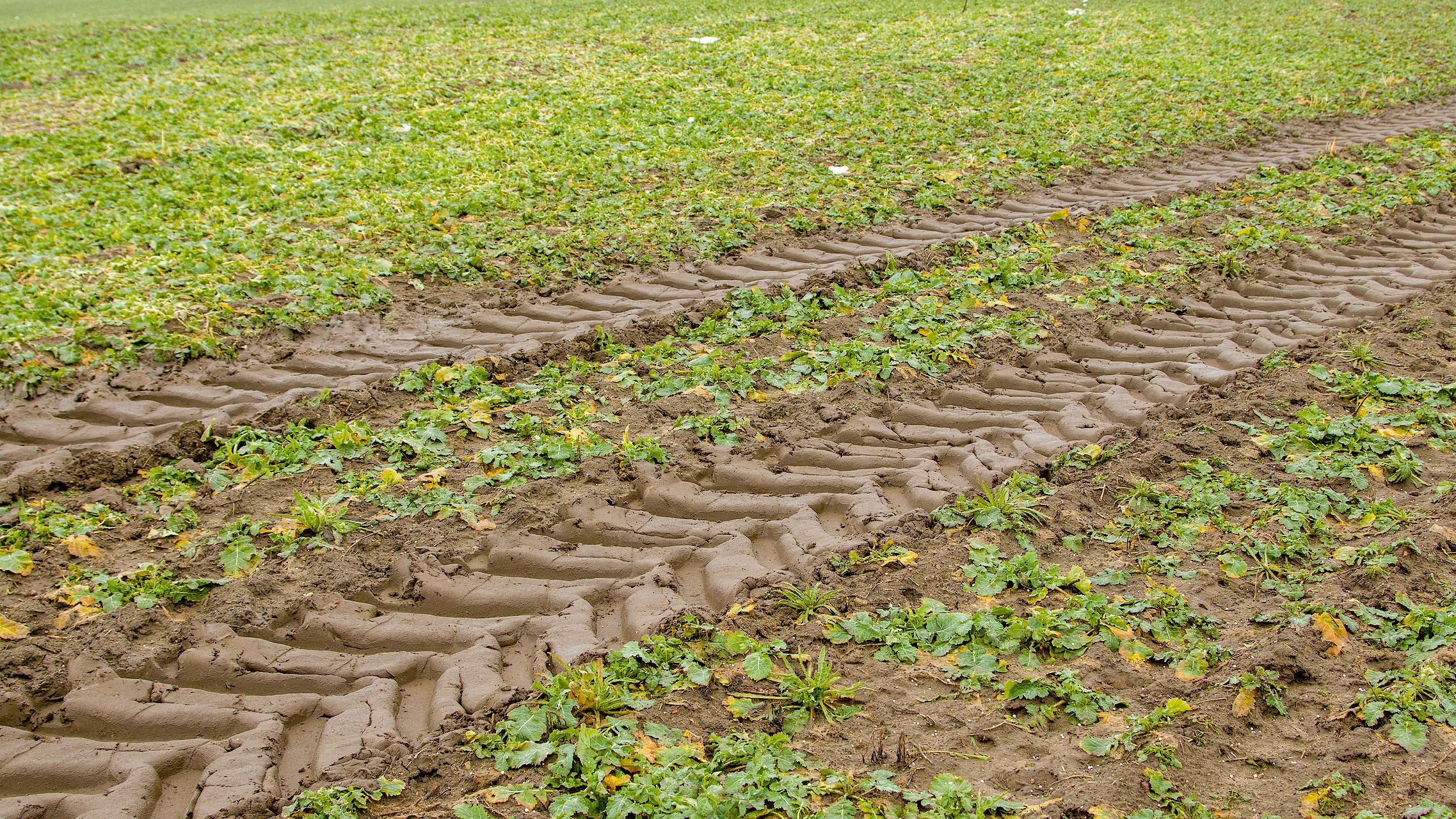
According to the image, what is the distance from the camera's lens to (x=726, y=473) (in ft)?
14.3

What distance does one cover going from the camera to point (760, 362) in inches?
205

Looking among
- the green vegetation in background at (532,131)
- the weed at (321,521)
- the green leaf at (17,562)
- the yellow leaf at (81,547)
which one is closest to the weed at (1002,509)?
the weed at (321,521)

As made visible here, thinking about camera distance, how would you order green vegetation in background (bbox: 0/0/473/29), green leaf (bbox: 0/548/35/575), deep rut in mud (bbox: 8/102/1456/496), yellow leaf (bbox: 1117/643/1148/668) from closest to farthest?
yellow leaf (bbox: 1117/643/1148/668) → green leaf (bbox: 0/548/35/575) → deep rut in mud (bbox: 8/102/1456/496) → green vegetation in background (bbox: 0/0/473/29)

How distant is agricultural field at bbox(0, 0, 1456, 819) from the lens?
2.91 meters

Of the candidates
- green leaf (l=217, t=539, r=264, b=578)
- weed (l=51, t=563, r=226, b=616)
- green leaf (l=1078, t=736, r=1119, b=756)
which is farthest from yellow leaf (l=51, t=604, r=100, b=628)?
green leaf (l=1078, t=736, r=1119, b=756)

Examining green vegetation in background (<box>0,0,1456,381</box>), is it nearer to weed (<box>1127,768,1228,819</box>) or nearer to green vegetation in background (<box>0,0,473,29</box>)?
green vegetation in background (<box>0,0,473,29</box>)

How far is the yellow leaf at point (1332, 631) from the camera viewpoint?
309 cm

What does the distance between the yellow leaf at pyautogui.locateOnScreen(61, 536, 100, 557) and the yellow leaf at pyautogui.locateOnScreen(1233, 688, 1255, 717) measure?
420 centimetres

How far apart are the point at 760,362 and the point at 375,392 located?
79.6 inches

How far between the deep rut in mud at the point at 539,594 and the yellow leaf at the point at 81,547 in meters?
0.76

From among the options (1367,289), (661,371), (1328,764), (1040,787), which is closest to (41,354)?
(661,371)

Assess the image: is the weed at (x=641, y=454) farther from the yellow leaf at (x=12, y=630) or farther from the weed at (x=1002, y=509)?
the yellow leaf at (x=12, y=630)

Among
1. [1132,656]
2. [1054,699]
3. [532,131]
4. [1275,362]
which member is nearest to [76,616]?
[1054,699]

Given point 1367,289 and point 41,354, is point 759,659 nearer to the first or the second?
point 41,354
